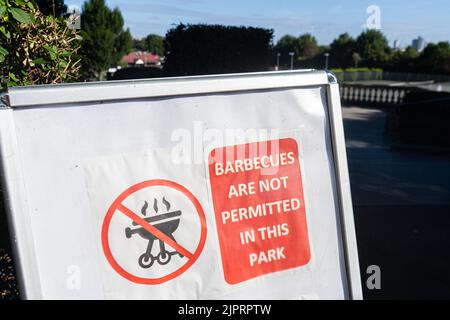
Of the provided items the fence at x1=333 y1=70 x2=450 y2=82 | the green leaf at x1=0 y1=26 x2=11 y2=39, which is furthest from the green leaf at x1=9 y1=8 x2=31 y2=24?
the fence at x1=333 y1=70 x2=450 y2=82

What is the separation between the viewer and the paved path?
4723 mm

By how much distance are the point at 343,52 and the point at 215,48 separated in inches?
2556

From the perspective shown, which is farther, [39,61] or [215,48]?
[215,48]

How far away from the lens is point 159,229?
74.5 inches

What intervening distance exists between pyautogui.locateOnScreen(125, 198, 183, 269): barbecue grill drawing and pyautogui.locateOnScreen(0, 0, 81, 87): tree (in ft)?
4.78

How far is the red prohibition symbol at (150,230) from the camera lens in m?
1.83

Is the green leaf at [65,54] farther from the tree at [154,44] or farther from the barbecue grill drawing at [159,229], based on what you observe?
the tree at [154,44]

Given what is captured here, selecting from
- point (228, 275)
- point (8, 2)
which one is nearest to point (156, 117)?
point (228, 275)

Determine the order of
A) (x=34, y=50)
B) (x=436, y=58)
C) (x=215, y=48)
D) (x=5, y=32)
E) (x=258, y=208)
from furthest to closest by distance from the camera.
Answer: (x=436, y=58) → (x=215, y=48) → (x=34, y=50) → (x=5, y=32) → (x=258, y=208)

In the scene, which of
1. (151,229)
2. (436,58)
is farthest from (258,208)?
(436,58)

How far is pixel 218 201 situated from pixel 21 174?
79 centimetres

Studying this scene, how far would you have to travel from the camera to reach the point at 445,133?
11.9 m

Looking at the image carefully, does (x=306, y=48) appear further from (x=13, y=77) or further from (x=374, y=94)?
(x=13, y=77)

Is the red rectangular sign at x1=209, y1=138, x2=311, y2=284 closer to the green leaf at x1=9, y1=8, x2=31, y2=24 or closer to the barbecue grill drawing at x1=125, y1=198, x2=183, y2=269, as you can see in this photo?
the barbecue grill drawing at x1=125, y1=198, x2=183, y2=269
